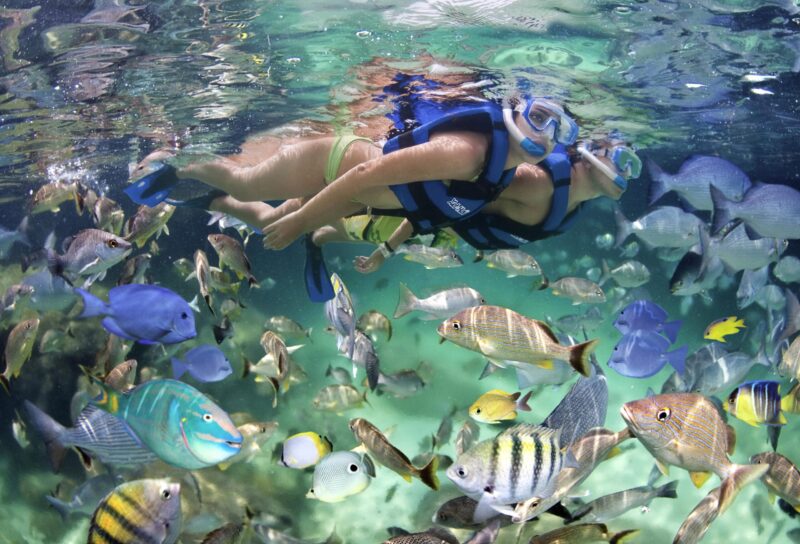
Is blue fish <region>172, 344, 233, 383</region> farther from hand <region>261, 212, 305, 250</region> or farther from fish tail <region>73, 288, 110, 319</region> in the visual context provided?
fish tail <region>73, 288, 110, 319</region>

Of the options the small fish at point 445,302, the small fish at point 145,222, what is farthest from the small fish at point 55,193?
the small fish at point 445,302

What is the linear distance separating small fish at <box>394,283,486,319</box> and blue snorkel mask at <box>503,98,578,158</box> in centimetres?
216

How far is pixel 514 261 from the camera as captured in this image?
8805 mm

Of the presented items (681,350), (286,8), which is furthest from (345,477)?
(286,8)

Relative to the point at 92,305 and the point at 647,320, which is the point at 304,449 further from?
the point at 647,320

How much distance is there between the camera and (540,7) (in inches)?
259

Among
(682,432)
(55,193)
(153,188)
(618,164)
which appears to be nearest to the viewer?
(682,432)

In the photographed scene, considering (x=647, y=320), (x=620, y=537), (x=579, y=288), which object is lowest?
(x=579, y=288)

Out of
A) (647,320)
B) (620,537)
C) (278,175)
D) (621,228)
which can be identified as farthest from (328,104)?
(620,537)

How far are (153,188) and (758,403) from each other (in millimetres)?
8160

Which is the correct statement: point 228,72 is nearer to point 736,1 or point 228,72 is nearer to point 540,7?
point 540,7

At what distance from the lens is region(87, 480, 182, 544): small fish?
2965mm

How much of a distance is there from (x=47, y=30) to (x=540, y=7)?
6.09m

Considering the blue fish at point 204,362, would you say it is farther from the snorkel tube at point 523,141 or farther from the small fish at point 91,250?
the snorkel tube at point 523,141
